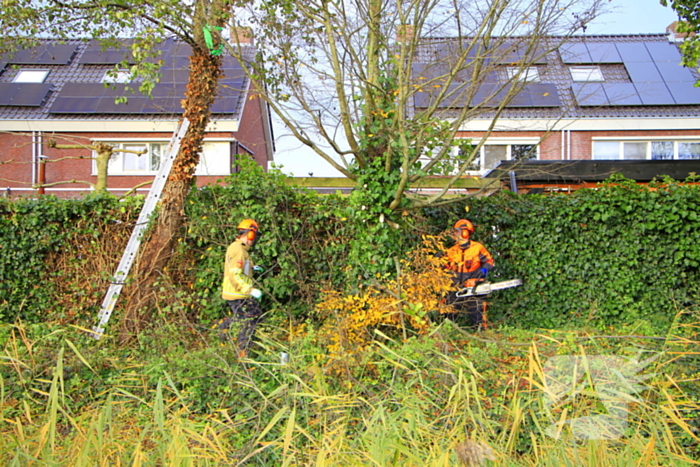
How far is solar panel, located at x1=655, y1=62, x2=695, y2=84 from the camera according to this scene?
19.4m

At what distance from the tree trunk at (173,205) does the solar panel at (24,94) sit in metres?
14.6

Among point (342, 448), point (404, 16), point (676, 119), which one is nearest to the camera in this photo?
point (342, 448)

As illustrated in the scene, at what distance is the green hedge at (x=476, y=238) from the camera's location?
25.2ft

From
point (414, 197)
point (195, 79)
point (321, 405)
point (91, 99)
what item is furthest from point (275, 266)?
point (91, 99)

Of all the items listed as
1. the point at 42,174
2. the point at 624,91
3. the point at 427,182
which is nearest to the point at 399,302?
the point at 427,182

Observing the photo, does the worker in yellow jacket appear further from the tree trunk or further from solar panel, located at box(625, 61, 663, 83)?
solar panel, located at box(625, 61, 663, 83)

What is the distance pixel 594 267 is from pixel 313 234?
4253 millimetres

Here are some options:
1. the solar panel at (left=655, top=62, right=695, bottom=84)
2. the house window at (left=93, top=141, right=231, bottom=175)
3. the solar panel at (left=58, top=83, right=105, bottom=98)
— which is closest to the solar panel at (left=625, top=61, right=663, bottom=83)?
the solar panel at (left=655, top=62, right=695, bottom=84)

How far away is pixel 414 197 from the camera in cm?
745

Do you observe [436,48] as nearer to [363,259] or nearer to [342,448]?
[363,259]

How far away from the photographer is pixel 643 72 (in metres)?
19.6

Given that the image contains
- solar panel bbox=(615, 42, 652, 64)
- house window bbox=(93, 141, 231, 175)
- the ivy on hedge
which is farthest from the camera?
solar panel bbox=(615, 42, 652, 64)

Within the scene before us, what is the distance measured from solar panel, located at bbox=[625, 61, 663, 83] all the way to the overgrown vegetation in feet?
Answer: 43.2

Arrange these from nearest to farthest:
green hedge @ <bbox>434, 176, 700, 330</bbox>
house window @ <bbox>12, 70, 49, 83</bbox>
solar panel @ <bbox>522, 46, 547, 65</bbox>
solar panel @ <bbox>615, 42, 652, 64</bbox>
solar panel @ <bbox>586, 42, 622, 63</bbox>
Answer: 1. solar panel @ <bbox>522, 46, 547, 65</bbox>
2. green hedge @ <bbox>434, 176, 700, 330</bbox>
3. solar panel @ <bbox>586, 42, 622, 63</bbox>
4. solar panel @ <bbox>615, 42, 652, 64</bbox>
5. house window @ <bbox>12, 70, 49, 83</bbox>
